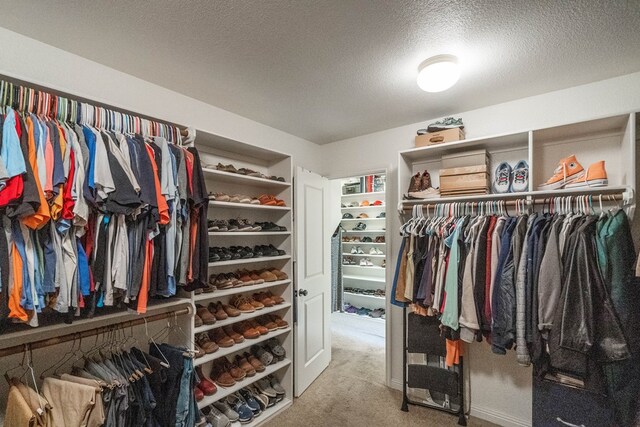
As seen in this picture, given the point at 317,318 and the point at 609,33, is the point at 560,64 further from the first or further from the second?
the point at 317,318

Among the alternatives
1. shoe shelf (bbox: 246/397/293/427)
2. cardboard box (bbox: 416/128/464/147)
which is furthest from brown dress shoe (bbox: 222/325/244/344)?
cardboard box (bbox: 416/128/464/147)

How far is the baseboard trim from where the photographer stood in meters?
2.10

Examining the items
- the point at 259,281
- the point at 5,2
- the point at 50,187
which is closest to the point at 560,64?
the point at 259,281

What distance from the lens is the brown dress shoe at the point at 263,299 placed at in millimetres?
2323

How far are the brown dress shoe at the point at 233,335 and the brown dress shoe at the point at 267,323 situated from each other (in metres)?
0.25

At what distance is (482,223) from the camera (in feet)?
6.38

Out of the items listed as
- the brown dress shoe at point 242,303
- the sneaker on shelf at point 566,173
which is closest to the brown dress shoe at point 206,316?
the brown dress shoe at point 242,303

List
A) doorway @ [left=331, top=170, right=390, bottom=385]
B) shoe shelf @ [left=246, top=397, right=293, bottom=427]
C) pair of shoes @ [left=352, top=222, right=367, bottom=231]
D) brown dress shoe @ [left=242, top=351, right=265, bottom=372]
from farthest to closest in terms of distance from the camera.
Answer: pair of shoes @ [left=352, top=222, right=367, bottom=231]
doorway @ [left=331, top=170, right=390, bottom=385]
brown dress shoe @ [left=242, top=351, right=265, bottom=372]
shoe shelf @ [left=246, top=397, right=293, bottom=427]

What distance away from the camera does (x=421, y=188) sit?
240 centimetres

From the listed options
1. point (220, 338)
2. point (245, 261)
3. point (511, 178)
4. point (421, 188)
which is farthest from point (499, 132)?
point (220, 338)

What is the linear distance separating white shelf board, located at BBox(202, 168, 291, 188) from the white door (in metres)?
0.22

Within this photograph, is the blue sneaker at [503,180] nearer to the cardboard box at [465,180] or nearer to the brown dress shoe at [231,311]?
the cardboard box at [465,180]

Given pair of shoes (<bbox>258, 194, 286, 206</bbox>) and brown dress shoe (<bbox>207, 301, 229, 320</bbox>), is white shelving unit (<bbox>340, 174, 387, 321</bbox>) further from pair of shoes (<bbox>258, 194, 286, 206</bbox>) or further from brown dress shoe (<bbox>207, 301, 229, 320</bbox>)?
brown dress shoe (<bbox>207, 301, 229, 320</bbox>)

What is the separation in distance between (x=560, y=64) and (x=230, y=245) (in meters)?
2.54
